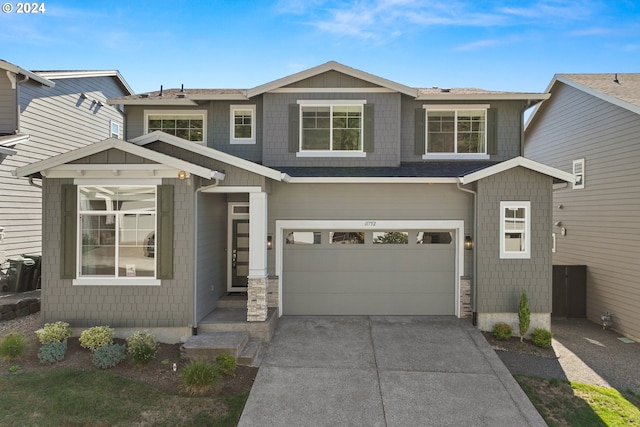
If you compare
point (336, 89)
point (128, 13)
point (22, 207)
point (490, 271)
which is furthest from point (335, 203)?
point (22, 207)

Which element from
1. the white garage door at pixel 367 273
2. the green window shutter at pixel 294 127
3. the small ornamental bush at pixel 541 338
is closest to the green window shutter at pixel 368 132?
the green window shutter at pixel 294 127

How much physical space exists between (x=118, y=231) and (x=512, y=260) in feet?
27.7

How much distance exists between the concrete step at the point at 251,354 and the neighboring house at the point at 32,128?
7.65 meters

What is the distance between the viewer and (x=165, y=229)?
24.0ft

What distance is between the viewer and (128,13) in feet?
37.3

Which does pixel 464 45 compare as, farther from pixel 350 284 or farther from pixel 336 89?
pixel 350 284

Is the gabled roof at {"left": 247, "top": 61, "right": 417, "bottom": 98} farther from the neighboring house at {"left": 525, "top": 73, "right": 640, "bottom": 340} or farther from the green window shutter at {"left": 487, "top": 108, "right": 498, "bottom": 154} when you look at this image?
the neighboring house at {"left": 525, "top": 73, "right": 640, "bottom": 340}

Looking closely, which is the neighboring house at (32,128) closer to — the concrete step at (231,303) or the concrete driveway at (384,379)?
the concrete step at (231,303)

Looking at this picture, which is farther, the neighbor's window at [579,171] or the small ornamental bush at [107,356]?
the neighbor's window at [579,171]

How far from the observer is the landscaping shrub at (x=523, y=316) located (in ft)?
→ 26.2

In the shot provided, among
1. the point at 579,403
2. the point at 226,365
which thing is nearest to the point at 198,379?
the point at 226,365

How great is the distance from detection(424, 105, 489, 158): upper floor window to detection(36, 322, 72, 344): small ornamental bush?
919cm

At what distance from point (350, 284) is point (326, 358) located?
2.55m

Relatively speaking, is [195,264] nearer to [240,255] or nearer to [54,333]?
[240,255]
